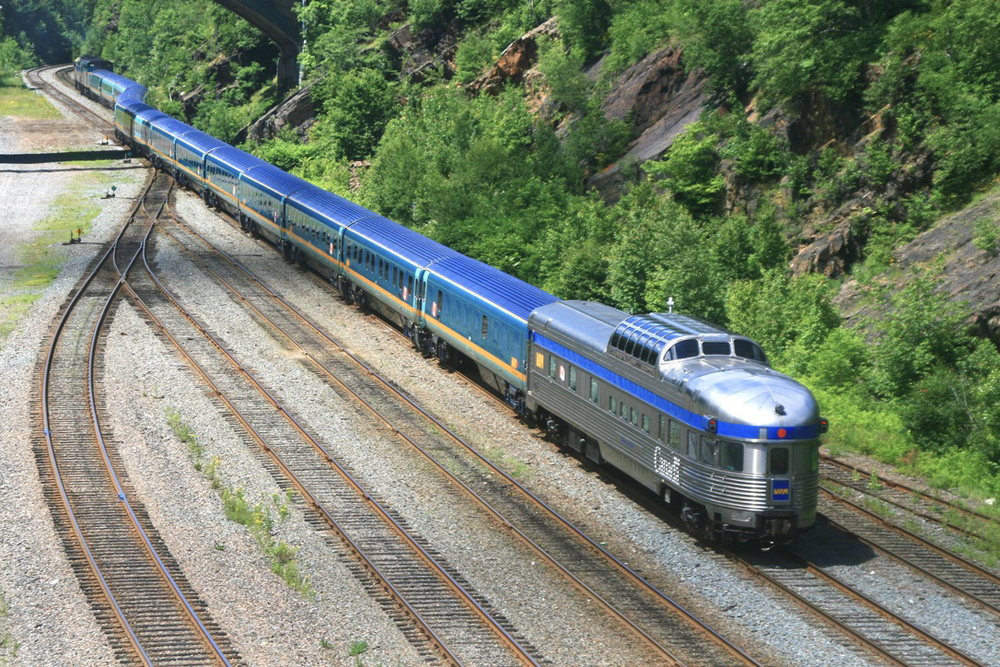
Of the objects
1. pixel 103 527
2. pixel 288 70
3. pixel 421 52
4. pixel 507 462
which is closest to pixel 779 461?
pixel 507 462

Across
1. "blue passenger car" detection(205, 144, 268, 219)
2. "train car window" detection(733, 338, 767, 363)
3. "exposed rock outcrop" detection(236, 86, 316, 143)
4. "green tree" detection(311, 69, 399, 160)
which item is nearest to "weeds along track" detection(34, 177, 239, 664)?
"train car window" detection(733, 338, 767, 363)

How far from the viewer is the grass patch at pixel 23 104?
104 meters

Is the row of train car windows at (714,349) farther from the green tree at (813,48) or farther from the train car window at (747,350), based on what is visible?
the green tree at (813,48)

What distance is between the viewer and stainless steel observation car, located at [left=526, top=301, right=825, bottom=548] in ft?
66.2

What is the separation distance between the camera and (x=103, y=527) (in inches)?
878

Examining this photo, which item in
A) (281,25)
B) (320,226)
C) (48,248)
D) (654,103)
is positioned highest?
(281,25)

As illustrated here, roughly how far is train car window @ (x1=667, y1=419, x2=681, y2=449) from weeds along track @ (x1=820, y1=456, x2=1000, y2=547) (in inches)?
210

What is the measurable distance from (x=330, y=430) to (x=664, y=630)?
12.5 m

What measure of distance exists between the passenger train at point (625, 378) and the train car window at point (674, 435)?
26 mm

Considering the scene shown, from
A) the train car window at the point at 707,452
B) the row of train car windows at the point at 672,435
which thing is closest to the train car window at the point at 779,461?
the row of train car windows at the point at 672,435

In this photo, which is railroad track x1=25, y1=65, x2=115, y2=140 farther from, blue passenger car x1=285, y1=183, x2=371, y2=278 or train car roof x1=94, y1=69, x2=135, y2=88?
blue passenger car x1=285, y1=183, x2=371, y2=278

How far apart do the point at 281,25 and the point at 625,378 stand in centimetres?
6862

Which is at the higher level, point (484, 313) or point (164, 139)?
point (164, 139)

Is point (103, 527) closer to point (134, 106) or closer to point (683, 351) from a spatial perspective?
point (683, 351)
